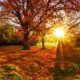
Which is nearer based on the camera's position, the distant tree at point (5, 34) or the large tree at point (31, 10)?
the large tree at point (31, 10)

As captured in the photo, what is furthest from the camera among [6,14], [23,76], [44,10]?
[6,14]

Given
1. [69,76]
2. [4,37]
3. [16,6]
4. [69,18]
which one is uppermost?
[16,6]

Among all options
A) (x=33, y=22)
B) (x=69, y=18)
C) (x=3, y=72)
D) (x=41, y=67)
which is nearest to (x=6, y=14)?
(x=33, y=22)

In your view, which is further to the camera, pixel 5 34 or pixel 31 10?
pixel 5 34

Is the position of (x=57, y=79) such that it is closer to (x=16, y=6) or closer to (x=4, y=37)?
(x=16, y=6)

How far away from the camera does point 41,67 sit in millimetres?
14047

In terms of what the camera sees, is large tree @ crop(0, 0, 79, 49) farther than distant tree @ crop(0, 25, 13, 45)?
No

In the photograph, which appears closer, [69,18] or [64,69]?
[64,69]

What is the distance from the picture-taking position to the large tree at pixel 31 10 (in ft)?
71.3

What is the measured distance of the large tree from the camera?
21.7 meters

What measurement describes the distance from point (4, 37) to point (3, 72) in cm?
2171

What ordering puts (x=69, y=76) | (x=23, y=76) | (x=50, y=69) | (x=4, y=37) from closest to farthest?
(x=23, y=76), (x=69, y=76), (x=50, y=69), (x=4, y=37)

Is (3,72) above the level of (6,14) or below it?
below

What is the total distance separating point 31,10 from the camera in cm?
2352
